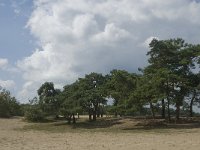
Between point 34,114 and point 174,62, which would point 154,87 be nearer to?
point 174,62

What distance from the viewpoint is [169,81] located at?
4862 centimetres

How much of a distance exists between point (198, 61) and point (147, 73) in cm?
619

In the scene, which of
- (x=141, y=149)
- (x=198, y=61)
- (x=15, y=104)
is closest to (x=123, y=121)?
(x=198, y=61)

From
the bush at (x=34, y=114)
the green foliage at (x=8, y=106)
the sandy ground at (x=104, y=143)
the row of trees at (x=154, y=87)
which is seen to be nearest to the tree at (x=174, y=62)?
the row of trees at (x=154, y=87)

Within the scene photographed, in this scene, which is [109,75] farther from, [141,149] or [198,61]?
[141,149]

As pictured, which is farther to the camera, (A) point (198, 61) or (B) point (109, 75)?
(B) point (109, 75)

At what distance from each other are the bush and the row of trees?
814cm

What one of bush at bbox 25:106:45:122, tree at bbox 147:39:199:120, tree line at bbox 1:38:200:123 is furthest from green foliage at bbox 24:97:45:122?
tree at bbox 147:39:199:120

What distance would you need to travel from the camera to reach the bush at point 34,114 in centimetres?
6612

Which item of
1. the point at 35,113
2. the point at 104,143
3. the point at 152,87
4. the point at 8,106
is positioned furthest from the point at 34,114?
the point at 104,143

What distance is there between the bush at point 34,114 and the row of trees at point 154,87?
8.14 metres

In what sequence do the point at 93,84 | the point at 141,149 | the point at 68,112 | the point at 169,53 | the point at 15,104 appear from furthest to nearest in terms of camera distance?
the point at 15,104
the point at 93,84
the point at 68,112
the point at 169,53
the point at 141,149

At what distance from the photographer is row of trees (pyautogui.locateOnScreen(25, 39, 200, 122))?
48438 millimetres

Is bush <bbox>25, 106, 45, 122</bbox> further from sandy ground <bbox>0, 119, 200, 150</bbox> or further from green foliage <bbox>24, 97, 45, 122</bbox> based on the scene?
sandy ground <bbox>0, 119, 200, 150</bbox>
